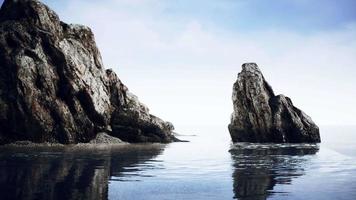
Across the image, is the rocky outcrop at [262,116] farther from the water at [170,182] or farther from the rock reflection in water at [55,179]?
the rock reflection in water at [55,179]

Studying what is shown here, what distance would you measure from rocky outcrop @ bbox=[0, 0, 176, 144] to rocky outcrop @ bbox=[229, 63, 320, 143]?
771 inches

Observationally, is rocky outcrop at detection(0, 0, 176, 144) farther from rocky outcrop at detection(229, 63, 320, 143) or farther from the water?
the water

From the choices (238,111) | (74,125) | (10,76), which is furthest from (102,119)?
(238,111)

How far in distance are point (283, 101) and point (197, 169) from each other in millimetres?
64219

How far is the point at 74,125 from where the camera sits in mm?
74375

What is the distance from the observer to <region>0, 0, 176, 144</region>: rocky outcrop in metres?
68.5

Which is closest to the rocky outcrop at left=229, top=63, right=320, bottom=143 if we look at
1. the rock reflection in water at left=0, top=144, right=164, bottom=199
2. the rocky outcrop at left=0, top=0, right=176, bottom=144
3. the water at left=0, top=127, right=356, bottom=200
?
the rocky outcrop at left=0, top=0, right=176, bottom=144

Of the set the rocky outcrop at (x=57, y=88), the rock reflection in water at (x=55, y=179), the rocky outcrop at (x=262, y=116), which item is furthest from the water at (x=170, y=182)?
the rocky outcrop at (x=262, y=116)

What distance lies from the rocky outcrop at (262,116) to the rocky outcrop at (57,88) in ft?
64.2

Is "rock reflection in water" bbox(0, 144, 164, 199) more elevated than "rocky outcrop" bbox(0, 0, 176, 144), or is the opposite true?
"rocky outcrop" bbox(0, 0, 176, 144)

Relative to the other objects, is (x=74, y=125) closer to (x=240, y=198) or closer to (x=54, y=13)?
(x=54, y=13)

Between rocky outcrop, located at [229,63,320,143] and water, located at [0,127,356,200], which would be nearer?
water, located at [0,127,356,200]

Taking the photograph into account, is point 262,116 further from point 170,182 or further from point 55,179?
point 55,179

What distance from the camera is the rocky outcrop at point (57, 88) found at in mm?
68500
